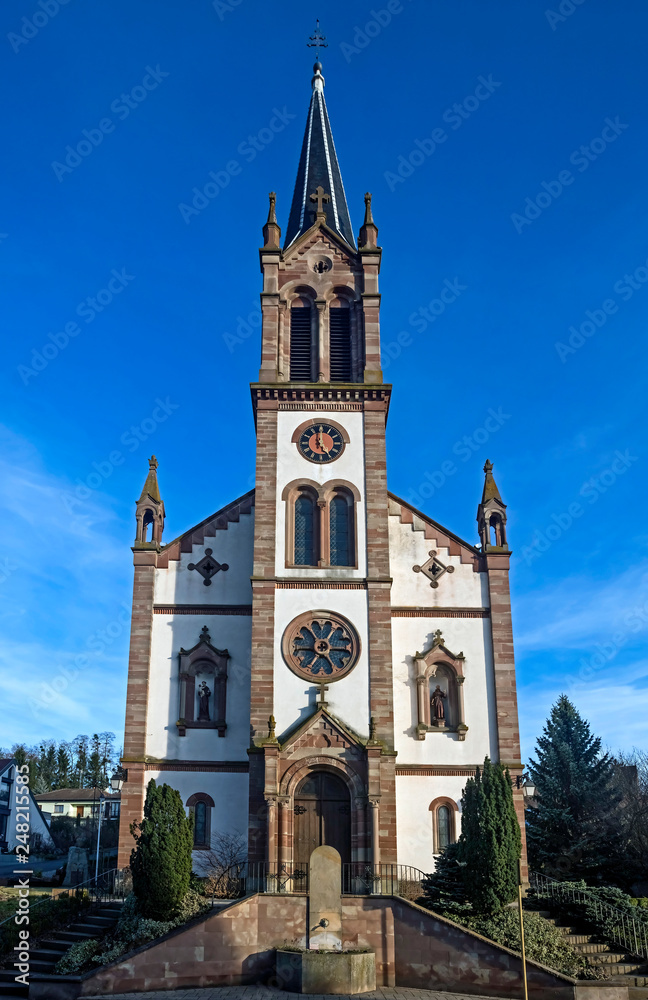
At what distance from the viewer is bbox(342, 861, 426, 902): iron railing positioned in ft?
82.2

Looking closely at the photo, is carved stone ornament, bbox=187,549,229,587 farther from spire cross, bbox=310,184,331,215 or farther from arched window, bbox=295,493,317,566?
spire cross, bbox=310,184,331,215

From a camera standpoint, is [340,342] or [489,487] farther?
[340,342]

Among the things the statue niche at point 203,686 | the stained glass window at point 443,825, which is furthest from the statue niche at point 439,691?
the statue niche at point 203,686

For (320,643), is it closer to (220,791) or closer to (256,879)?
(220,791)

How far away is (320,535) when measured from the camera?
101 ft

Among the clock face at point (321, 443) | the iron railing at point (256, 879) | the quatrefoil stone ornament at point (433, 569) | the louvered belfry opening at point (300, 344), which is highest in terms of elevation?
the louvered belfry opening at point (300, 344)

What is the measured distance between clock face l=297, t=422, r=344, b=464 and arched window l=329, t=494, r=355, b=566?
63.4 inches

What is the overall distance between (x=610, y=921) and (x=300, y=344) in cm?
2246

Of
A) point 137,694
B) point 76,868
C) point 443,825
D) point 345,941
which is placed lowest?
point 345,941

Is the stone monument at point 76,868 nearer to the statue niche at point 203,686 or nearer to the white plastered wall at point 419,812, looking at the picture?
the statue niche at point 203,686

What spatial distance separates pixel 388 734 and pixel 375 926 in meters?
7.68

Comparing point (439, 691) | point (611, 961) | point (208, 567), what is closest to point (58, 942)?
point (208, 567)

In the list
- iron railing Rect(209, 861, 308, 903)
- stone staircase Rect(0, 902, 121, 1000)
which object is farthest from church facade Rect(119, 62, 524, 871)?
stone staircase Rect(0, 902, 121, 1000)

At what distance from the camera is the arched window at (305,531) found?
30734 mm
